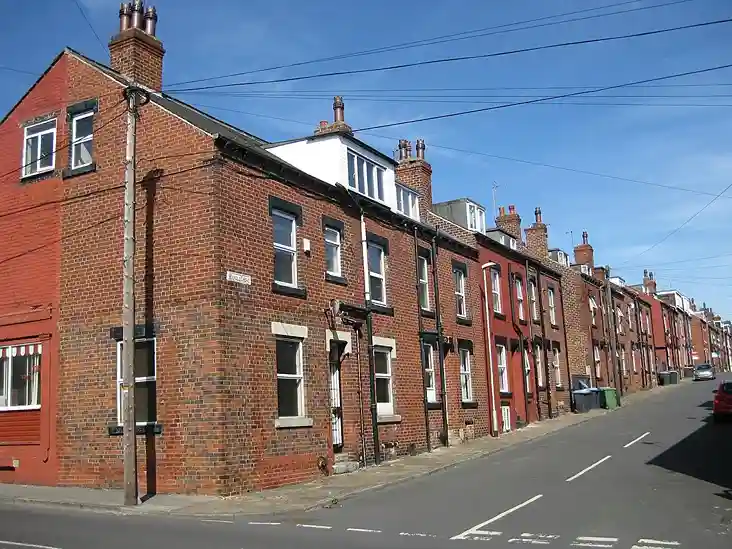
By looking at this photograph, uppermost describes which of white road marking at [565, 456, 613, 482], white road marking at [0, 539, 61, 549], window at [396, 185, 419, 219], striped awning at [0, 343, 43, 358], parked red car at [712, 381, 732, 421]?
window at [396, 185, 419, 219]

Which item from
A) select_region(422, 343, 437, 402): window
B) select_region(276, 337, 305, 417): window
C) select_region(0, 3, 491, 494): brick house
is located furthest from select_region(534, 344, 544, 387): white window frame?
select_region(276, 337, 305, 417): window

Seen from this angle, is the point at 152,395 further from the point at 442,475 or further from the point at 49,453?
the point at 442,475

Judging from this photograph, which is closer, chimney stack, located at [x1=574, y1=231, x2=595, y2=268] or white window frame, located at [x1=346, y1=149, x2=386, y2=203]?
white window frame, located at [x1=346, y1=149, x2=386, y2=203]

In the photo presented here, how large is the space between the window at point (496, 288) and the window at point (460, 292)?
316cm

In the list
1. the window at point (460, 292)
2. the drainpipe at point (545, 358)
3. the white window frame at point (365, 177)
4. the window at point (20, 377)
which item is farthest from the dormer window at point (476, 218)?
the window at point (20, 377)

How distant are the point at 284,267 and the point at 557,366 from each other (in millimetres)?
22734

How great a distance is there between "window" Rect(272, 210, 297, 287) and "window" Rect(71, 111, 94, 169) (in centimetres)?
492

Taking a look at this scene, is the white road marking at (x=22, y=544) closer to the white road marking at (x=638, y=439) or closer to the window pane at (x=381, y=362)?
the window pane at (x=381, y=362)

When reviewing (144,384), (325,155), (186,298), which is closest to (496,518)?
(186,298)

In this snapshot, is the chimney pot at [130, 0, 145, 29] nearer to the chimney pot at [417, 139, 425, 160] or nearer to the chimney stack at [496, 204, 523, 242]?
the chimney pot at [417, 139, 425, 160]

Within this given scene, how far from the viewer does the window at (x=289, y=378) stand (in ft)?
54.9

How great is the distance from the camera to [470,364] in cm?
2647

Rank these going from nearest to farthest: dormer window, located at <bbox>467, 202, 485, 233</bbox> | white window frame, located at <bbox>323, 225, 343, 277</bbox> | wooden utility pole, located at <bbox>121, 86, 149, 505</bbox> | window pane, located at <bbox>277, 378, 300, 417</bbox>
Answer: wooden utility pole, located at <bbox>121, 86, 149, 505</bbox>, window pane, located at <bbox>277, 378, 300, 417</bbox>, white window frame, located at <bbox>323, 225, 343, 277</bbox>, dormer window, located at <bbox>467, 202, 485, 233</bbox>

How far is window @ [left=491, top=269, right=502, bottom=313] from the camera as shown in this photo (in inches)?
1180
